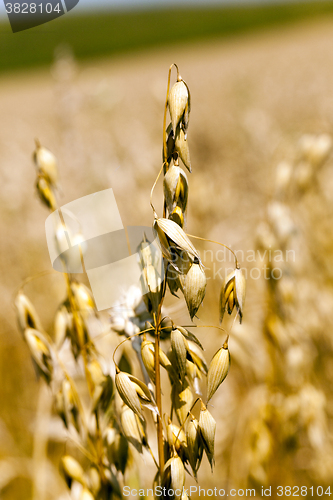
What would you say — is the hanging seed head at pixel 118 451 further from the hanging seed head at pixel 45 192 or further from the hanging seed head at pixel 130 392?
the hanging seed head at pixel 45 192

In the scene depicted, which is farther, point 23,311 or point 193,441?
point 23,311

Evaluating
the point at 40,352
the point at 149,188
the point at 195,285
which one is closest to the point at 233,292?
the point at 195,285

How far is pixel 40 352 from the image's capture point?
18.0 inches

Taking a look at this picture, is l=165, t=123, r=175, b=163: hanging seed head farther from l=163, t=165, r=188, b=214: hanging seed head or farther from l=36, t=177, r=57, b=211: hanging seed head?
l=36, t=177, r=57, b=211: hanging seed head

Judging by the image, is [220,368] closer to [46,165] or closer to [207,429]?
[207,429]

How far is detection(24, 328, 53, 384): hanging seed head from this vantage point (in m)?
0.46

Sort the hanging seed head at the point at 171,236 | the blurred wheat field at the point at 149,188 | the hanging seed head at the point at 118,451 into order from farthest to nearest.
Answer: the blurred wheat field at the point at 149,188, the hanging seed head at the point at 118,451, the hanging seed head at the point at 171,236

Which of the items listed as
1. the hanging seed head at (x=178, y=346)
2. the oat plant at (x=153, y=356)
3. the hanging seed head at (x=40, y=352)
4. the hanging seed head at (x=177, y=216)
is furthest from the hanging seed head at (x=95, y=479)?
the hanging seed head at (x=177, y=216)

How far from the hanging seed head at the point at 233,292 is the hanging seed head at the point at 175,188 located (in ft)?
0.31

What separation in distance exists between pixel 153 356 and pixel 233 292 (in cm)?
11

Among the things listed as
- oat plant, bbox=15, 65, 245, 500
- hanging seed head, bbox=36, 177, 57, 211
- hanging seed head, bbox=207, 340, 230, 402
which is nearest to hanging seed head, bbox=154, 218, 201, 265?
oat plant, bbox=15, 65, 245, 500

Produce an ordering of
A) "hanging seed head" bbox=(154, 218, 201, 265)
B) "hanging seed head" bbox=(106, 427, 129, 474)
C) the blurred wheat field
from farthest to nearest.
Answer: the blurred wheat field → "hanging seed head" bbox=(106, 427, 129, 474) → "hanging seed head" bbox=(154, 218, 201, 265)

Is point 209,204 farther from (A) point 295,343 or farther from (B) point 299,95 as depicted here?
(B) point 299,95

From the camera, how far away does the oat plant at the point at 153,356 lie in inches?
12.2
